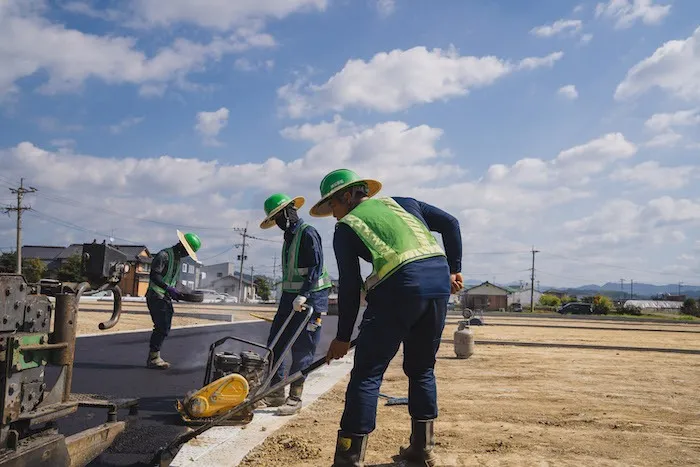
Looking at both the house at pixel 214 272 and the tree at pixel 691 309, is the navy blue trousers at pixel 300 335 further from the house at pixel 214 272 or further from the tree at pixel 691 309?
the house at pixel 214 272

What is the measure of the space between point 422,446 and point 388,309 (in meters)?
0.94

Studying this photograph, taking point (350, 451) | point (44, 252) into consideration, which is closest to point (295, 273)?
point (350, 451)

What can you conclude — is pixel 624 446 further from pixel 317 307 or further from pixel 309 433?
pixel 317 307

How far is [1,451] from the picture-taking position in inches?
92.2

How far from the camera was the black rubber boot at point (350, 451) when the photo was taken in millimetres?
2926

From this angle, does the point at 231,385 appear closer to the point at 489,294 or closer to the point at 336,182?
the point at 336,182

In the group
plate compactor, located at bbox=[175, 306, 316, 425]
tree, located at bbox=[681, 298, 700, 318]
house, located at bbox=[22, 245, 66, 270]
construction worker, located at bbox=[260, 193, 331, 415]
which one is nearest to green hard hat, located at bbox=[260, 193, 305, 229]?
construction worker, located at bbox=[260, 193, 331, 415]

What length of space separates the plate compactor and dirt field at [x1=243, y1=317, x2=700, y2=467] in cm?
38

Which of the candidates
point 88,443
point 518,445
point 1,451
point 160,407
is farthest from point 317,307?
point 1,451

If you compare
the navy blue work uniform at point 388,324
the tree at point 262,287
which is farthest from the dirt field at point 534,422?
the tree at point 262,287

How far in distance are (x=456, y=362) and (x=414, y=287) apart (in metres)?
6.68

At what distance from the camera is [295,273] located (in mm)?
5348

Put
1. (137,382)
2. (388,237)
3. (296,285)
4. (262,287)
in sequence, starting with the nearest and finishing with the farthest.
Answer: (388,237), (296,285), (137,382), (262,287)

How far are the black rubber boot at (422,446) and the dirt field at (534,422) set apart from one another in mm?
206
